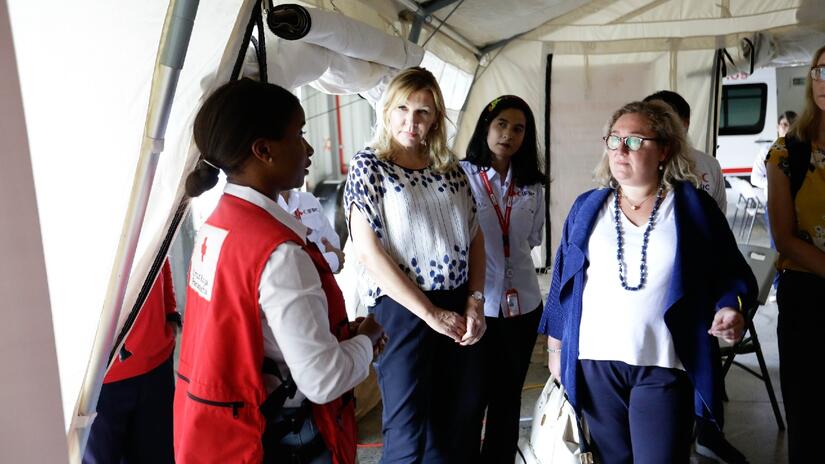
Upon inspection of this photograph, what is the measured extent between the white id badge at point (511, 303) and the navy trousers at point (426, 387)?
237mm

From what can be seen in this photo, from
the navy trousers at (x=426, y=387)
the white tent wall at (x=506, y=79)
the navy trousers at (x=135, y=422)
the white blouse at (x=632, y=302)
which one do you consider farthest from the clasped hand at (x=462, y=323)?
the white tent wall at (x=506, y=79)

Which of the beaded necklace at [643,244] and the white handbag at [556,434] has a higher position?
the beaded necklace at [643,244]

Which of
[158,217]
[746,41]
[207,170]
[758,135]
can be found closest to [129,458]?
[158,217]

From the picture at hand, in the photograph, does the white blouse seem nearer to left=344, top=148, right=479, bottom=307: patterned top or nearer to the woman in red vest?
left=344, top=148, right=479, bottom=307: patterned top

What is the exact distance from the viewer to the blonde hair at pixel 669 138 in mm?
1782

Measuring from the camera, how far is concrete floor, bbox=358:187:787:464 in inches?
112

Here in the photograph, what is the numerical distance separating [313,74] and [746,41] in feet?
14.0

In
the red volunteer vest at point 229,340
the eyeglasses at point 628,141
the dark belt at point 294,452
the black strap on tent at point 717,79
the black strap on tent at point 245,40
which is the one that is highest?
the black strap on tent at point 717,79

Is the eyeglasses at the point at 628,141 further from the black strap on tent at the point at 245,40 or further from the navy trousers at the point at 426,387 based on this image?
the black strap on tent at the point at 245,40

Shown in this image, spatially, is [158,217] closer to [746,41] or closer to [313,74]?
[313,74]

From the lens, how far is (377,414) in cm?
323

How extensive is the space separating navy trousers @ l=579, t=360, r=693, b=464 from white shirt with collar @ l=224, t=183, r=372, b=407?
2.93 ft

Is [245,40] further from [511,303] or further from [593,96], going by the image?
[593,96]

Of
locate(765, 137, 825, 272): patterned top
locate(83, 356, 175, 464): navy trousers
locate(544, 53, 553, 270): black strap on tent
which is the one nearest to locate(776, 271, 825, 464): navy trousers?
locate(765, 137, 825, 272): patterned top
